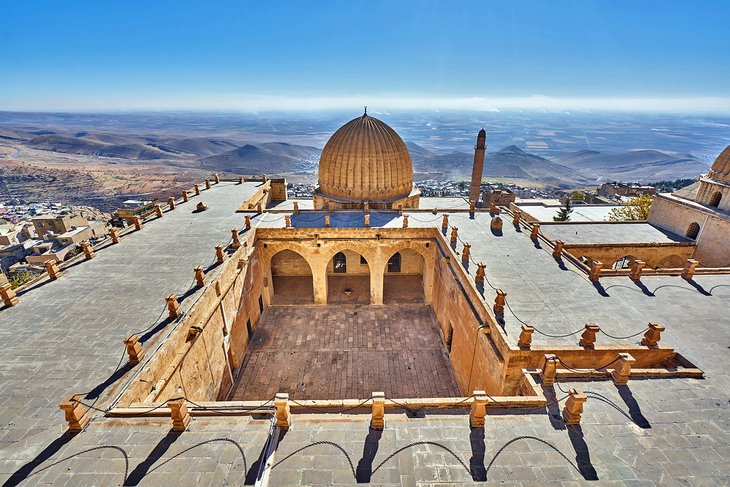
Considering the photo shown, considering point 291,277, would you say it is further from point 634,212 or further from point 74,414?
point 634,212

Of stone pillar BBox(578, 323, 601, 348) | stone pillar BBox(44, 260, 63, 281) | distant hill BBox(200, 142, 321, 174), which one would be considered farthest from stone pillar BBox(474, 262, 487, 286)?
distant hill BBox(200, 142, 321, 174)

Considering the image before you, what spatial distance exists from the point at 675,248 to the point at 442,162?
519 feet

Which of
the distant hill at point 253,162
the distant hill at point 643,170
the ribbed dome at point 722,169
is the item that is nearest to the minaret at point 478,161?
the ribbed dome at point 722,169

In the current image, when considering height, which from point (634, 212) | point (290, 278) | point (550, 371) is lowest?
point (290, 278)

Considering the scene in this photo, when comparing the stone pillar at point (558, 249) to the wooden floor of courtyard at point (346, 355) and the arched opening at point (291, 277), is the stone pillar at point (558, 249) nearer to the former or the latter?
the wooden floor of courtyard at point (346, 355)

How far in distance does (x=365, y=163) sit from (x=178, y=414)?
19.9 meters

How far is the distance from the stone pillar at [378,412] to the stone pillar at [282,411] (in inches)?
89.1

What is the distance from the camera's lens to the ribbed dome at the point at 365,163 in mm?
25531

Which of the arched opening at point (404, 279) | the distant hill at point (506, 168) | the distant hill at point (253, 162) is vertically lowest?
the distant hill at point (506, 168)

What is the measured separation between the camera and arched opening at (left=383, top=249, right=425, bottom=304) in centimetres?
2461

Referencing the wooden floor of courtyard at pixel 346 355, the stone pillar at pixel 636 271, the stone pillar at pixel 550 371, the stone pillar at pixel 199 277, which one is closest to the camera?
the stone pillar at pixel 550 371

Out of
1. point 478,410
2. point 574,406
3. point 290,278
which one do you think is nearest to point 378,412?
point 478,410

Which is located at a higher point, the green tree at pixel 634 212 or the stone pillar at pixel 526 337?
the stone pillar at pixel 526 337

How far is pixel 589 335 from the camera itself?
11.7 metres
